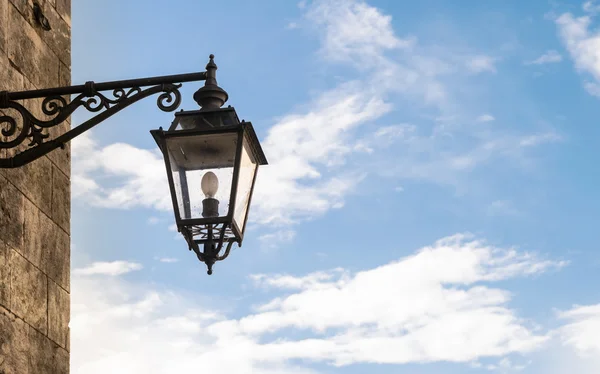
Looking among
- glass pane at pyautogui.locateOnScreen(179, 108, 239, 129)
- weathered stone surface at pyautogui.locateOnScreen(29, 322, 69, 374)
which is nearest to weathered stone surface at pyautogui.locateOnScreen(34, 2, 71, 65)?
glass pane at pyautogui.locateOnScreen(179, 108, 239, 129)

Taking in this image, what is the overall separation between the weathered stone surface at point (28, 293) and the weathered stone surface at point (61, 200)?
1.60ft

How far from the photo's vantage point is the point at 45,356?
6168 millimetres

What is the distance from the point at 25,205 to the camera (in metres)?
6.15

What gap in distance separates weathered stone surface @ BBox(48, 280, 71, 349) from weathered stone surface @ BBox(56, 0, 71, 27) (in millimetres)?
1878

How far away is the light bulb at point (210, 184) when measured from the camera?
538cm

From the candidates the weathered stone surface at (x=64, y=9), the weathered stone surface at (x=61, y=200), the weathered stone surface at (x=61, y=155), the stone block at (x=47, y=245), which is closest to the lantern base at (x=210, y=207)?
the stone block at (x=47, y=245)

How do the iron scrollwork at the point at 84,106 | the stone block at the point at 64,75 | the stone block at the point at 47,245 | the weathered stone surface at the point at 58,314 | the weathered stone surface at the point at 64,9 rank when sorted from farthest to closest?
the weathered stone surface at the point at 64,9 < the stone block at the point at 64,75 < the weathered stone surface at the point at 58,314 < the stone block at the point at 47,245 < the iron scrollwork at the point at 84,106

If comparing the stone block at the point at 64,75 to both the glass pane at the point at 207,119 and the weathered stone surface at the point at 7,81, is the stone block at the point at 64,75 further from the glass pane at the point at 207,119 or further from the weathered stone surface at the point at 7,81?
the glass pane at the point at 207,119

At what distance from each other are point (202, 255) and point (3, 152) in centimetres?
133

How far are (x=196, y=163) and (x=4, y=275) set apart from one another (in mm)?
1206

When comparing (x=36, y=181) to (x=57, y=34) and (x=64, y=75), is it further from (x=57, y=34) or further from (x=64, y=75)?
(x=57, y=34)

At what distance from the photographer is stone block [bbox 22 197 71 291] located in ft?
20.2

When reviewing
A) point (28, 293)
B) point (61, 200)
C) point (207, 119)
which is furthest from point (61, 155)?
point (207, 119)

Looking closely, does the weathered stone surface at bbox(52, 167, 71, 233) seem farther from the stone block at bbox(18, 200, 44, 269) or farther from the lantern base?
the lantern base
